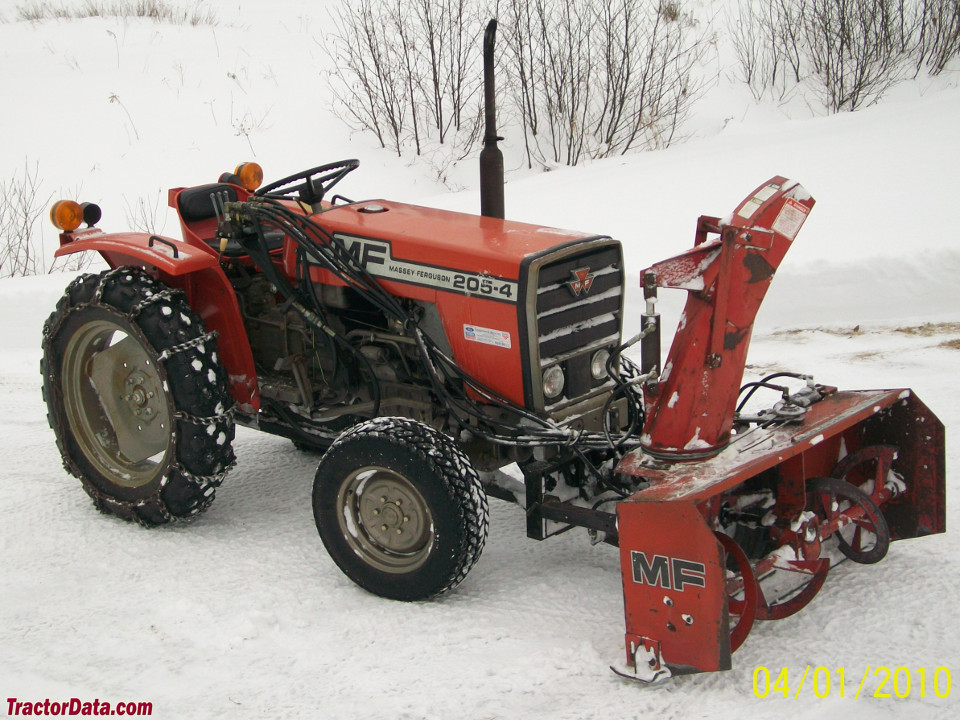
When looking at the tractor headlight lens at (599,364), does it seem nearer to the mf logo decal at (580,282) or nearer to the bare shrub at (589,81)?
the mf logo decal at (580,282)

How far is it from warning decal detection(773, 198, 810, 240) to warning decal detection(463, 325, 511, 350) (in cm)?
97

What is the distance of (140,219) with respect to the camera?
10.4 metres

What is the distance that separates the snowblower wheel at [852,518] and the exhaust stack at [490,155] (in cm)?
186

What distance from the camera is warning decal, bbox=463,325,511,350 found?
3.47 metres

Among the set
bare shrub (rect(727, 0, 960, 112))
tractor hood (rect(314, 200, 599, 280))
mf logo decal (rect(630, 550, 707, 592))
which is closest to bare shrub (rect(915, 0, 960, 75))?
bare shrub (rect(727, 0, 960, 112))

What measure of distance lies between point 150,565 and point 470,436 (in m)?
1.37

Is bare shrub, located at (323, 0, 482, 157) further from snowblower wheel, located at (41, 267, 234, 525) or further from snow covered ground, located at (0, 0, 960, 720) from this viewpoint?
snowblower wheel, located at (41, 267, 234, 525)

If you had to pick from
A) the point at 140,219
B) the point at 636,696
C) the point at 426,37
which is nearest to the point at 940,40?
the point at 426,37

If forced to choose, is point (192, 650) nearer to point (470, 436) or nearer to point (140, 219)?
point (470, 436)

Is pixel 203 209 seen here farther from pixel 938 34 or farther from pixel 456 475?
pixel 938 34

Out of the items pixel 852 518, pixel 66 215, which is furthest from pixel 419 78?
pixel 852 518

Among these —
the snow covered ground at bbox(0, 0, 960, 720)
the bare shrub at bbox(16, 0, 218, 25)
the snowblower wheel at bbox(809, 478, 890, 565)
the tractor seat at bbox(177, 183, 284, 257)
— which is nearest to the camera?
the snow covered ground at bbox(0, 0, 960, 720)

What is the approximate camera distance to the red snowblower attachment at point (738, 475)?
114 inches
